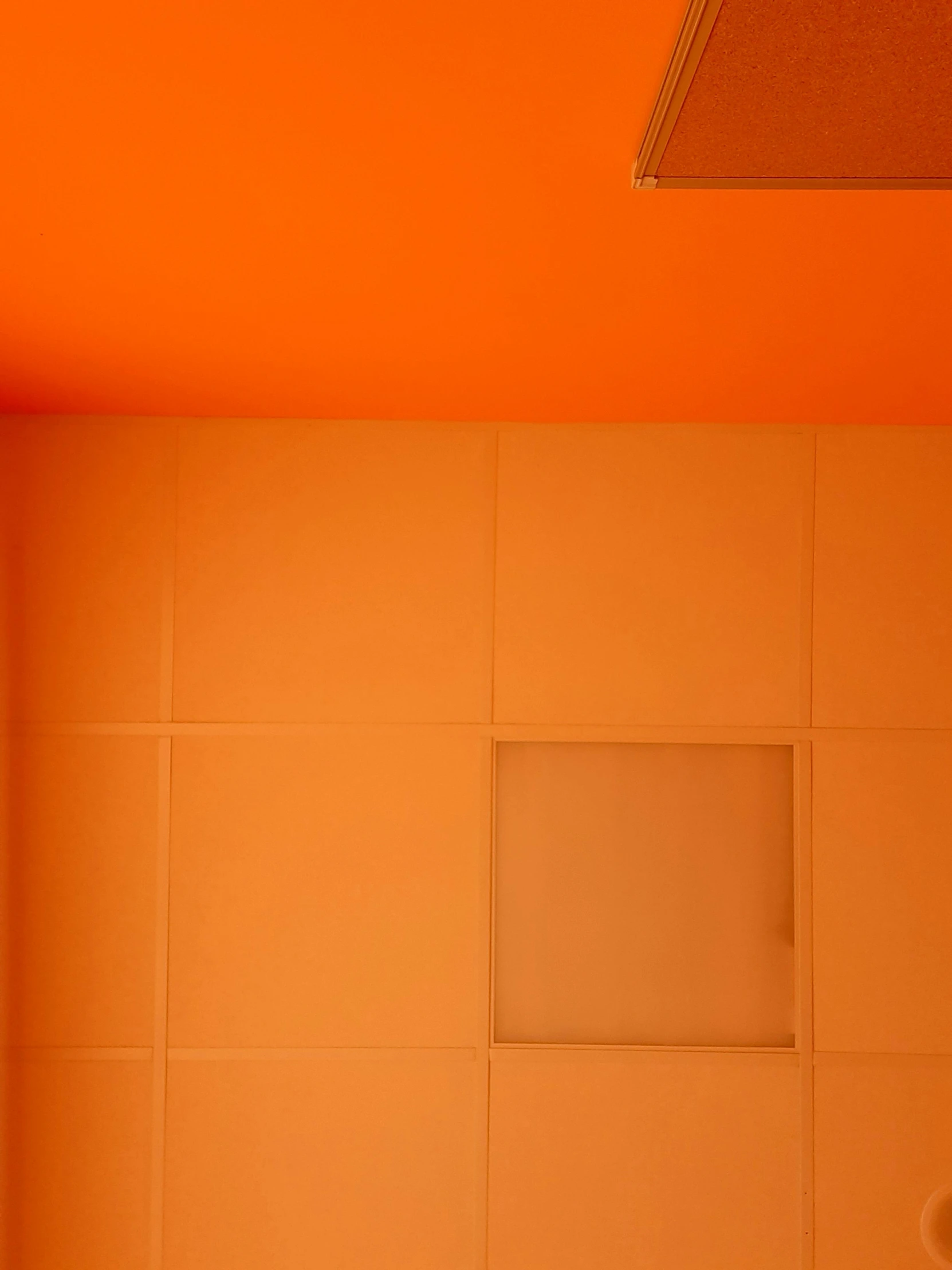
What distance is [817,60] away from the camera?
3.48ft

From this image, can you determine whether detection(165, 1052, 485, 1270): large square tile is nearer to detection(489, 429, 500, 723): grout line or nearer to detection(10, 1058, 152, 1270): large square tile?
detection(10, 1058, 152, 1270): large square tile

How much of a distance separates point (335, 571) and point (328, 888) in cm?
91

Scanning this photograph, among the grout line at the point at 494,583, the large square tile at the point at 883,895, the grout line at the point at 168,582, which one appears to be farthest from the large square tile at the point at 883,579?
the grout line at the point at 168,582

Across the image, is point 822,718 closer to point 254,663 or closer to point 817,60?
point 254,663

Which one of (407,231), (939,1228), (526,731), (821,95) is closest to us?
(821,95)

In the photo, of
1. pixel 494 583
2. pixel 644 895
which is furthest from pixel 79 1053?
pixel 494 583

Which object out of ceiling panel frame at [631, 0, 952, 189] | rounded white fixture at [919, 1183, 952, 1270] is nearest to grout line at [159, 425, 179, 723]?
ceiling panel frame at [631, 0, 952, 189]

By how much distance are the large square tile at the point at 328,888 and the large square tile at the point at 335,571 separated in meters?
0.14

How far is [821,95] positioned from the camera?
112cm

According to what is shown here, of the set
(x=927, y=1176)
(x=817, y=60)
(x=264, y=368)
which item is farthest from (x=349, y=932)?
(x=817, y=60)

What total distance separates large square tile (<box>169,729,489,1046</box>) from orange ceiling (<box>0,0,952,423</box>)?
1.04m

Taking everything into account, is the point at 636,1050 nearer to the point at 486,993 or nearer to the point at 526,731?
the point at 486,993

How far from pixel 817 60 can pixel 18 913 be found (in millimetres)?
2760

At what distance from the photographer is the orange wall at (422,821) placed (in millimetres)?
2654
